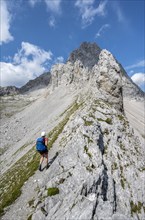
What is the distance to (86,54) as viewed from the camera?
176000 millimetres

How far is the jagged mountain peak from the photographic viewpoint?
164m

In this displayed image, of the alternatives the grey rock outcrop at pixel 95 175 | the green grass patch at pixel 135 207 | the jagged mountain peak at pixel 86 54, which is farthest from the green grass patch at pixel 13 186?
the jagged mountain peak at pixel 86 54

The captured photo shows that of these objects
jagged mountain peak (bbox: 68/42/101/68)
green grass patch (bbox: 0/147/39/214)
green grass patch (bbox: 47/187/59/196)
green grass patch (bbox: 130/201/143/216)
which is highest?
jagged mountain peak (bbox: 68/42/101/68)

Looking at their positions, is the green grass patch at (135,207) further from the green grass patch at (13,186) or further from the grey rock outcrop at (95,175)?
the green grass patch at (13,186)

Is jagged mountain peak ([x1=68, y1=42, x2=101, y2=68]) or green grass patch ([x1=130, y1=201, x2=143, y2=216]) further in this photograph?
jagged mountain peak ([x1=68, y1=42, x2=101, y2=68])

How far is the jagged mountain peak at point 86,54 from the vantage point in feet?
537

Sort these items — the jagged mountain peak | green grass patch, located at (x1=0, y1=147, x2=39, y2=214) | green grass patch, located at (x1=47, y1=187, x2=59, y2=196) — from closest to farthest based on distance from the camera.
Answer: green grass patch, located at (x1=47, y1=187, x2=59, y2=196)
green grass patch, located at (x1=0, y1=147, x2=39, y2=214)
the jagged mountain peak

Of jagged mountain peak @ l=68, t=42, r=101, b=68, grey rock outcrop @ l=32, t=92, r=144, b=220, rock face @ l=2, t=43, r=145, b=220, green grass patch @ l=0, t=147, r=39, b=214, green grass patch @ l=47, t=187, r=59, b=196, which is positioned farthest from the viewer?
jagged mountain peak @ l=68, t=42, r=101, b=68

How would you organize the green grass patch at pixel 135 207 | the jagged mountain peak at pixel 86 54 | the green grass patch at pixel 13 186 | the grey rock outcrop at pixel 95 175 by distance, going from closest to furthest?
the grey rock outcrop at pixel 95 175 < the green grass patch at pixel 13 186 < the green grass patch at pixel 135 207 < the jagged mountain peak at pixel 86 54

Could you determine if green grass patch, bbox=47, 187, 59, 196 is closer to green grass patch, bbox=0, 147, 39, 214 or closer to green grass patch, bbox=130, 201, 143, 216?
green grass patch, bbox=0, 147, 39, 214

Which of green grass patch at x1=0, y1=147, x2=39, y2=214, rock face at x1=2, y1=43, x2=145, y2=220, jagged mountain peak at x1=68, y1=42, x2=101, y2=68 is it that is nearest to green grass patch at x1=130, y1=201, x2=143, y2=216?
rock face at x1=2, y1=43, x2=145, y2=220

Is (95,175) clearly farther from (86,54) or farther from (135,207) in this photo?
(86,54)

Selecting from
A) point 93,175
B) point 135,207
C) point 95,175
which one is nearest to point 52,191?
point 93,175

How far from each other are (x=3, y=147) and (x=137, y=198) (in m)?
49.9
